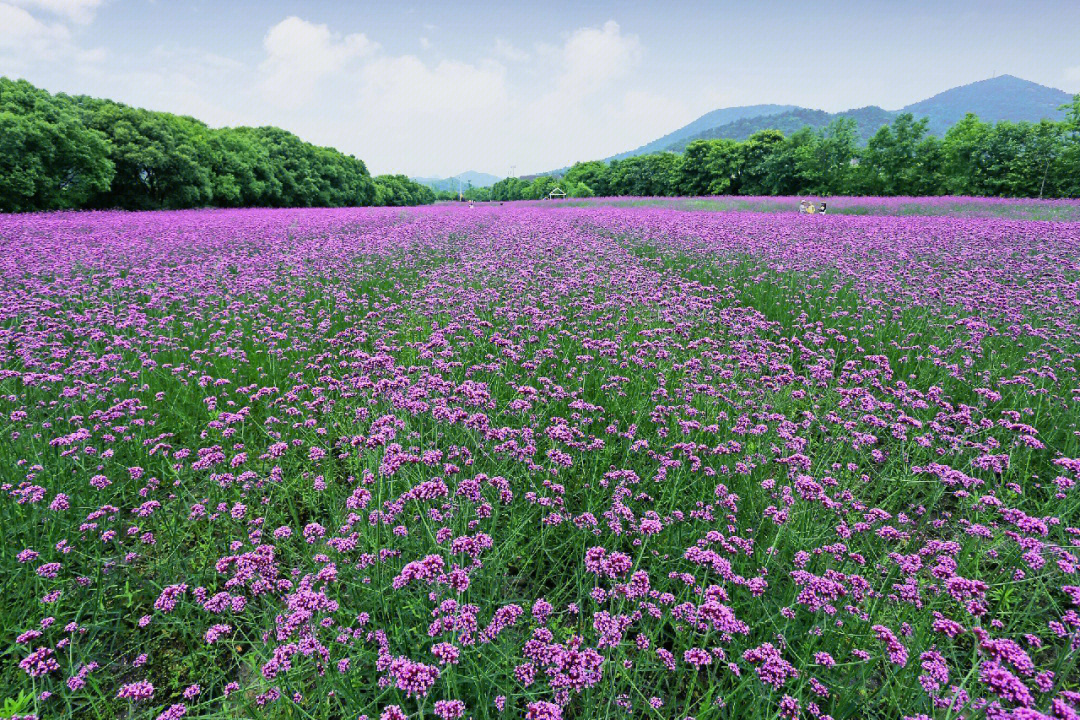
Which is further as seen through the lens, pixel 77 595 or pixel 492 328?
pixel 492 328

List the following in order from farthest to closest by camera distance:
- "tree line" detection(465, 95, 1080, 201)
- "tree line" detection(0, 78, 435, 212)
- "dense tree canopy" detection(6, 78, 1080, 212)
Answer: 1. "tree line" detection(465, 95, 1080, 201)
2. "dense tree canopy" detection(6, 78, 1080, 212)
3. "tree line" detection(0, 78, 435, 212)

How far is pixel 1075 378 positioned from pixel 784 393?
290 cm

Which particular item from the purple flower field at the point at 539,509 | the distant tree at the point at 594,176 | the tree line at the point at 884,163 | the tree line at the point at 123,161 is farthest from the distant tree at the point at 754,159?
the purple flower field at the point at 539,509

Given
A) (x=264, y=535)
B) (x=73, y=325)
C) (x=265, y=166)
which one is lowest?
(x=264, y=535)

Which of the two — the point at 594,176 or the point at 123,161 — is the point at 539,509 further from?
the point at 594,176

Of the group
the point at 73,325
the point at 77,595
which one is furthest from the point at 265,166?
the point at 77,595

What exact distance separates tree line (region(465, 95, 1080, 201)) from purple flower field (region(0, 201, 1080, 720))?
45.1m

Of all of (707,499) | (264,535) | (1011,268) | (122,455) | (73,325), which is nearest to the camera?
(264,535)

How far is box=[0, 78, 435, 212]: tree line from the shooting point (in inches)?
829

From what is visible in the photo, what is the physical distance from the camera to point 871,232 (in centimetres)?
1288

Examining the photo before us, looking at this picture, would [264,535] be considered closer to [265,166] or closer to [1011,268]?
[1011,268]

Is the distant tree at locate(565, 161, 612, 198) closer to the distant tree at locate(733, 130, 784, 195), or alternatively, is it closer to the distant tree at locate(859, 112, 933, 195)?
the distant tree at locate(733, 130, 784, 195)

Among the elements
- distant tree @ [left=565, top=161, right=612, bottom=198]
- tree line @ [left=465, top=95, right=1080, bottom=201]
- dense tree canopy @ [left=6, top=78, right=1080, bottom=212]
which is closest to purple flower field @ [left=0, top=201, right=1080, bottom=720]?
dense tree canopy @ [left=6, top=78, right=1080, bottom=212]

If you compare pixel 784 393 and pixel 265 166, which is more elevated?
pixel 265 166
